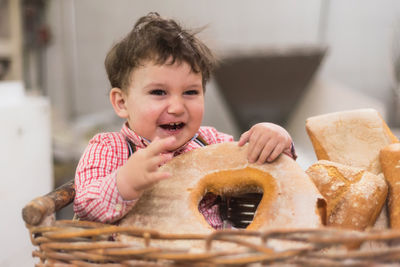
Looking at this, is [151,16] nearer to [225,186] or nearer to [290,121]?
[225,186]

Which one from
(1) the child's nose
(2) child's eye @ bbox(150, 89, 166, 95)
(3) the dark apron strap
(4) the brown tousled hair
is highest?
(4) the brown tousled hair

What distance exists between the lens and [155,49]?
0.78m

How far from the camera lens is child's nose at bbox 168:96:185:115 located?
0.77 m

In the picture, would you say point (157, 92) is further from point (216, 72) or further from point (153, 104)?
point (216, 72)

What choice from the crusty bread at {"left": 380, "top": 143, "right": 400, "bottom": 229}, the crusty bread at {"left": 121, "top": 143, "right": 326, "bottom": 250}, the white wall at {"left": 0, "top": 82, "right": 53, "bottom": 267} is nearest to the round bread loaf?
the crusty bread at {"left": 121, "top": 143, "right": 326, "bottom": 250}

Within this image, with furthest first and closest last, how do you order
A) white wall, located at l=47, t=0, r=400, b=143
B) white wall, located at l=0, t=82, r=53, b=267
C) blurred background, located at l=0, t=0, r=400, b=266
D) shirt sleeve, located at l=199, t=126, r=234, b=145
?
white wall, located at l=47, t=0, r=400, b=143 < blurred background, located at l=0, t=0, r=400, b=266 < white wall, located at l=0, t=82, r=53, b=267 < shirt sleeve, located at l=199, t=126, r=234, b=145

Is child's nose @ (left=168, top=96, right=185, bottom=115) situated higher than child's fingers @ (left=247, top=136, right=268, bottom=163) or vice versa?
child's nose @ (left=168, top=96, right=185, bottom=115)

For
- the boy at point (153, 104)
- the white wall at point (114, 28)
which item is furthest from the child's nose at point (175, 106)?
the white wall at point (114, 28)

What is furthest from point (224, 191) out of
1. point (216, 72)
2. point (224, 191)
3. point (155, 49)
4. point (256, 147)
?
point (216, 72)

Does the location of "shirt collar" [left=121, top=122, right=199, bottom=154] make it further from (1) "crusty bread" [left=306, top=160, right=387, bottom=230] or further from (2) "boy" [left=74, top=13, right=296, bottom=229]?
(1) "crusty bread" [left=306, top=160, right=387, bottom=230]

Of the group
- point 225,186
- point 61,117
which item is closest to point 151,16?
point 225,186

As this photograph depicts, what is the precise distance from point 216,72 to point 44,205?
1.68 m

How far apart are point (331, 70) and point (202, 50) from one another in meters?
2.00

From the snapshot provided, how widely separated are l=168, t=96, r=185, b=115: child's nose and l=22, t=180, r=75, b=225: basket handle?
26 centimetres
